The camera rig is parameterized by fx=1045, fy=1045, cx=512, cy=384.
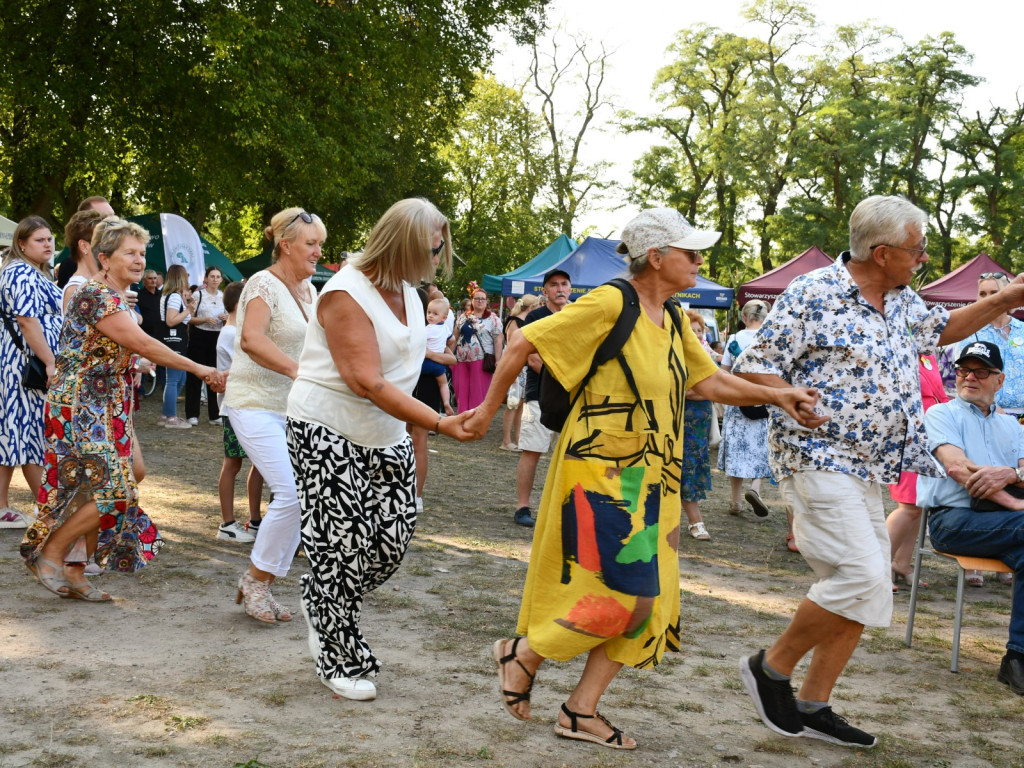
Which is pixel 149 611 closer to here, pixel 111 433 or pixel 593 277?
pixel 111 433

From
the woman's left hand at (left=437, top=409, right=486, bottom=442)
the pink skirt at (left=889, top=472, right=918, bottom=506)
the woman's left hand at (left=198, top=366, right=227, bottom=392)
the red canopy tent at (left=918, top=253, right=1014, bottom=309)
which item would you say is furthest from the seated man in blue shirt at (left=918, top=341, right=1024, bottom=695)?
the red canopy tent at (left=918, top=253, right=1014, bottom=309)

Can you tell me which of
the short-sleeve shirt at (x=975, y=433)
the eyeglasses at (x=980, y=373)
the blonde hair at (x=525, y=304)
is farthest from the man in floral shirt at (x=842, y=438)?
the blonde hair at (x=525, y=304)

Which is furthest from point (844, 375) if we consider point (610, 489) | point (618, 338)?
point (610, 489)

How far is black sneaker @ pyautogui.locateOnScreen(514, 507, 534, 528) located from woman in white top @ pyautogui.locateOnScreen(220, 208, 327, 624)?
334cm

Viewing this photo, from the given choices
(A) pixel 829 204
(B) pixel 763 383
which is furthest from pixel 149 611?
(A) pixel 829 204

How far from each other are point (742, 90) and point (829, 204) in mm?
6195

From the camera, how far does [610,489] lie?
371 centimetres

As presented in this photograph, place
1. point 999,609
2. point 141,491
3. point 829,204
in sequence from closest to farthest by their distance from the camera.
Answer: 1. point 999,609
2. point 141,491
3. point 829,204

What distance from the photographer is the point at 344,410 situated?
4012 millimetres

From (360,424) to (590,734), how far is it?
143 cm

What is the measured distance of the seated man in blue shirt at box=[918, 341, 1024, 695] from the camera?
5129mm

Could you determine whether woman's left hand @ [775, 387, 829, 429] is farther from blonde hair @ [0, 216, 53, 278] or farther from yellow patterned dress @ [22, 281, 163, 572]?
blonde hair @ [0, 216, 53, 278]

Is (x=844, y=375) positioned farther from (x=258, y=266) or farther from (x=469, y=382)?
(x=258, y=266)

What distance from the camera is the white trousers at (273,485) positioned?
5.00 meters
